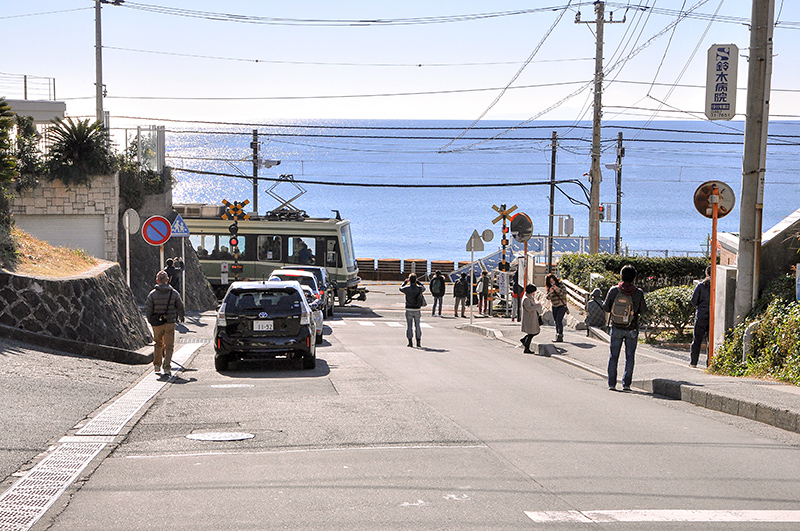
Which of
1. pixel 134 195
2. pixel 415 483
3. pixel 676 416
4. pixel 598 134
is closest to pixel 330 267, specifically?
pixel 134 195

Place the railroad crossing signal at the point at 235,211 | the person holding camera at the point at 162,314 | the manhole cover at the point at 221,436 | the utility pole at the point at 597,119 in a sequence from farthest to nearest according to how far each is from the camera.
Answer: the railroad crossing signal at the point at 235,211 → the utility pole at the point at 597,119 → the person holding camera at the point at 162,314 → the manhole cover at the point at 221,436

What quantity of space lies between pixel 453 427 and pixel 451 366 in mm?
6558

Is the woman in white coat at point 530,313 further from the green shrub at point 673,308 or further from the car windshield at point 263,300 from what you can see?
the car windshield at point 263,300

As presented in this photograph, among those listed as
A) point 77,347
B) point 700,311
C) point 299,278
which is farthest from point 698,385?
point 299,278

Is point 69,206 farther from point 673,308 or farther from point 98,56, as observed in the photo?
point 673,308

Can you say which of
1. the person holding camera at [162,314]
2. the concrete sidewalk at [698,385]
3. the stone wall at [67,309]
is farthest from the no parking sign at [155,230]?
the concrete sidewalk at [698,385]

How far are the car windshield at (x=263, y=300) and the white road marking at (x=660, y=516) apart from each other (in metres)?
9.14

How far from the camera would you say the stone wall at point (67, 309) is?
45.6ft

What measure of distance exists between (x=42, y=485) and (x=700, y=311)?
1205cm

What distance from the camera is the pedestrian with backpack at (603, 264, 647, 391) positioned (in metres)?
12.3

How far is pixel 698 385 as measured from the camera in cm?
1155

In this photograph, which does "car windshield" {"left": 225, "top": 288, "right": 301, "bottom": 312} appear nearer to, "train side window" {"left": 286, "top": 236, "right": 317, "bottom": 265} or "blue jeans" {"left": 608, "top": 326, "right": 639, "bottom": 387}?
"blue jeans" {"left": 608, "top": 326, "right": 639, "bottom": 387}

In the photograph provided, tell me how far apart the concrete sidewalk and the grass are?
31.6ft

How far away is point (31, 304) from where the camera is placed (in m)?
14.0
